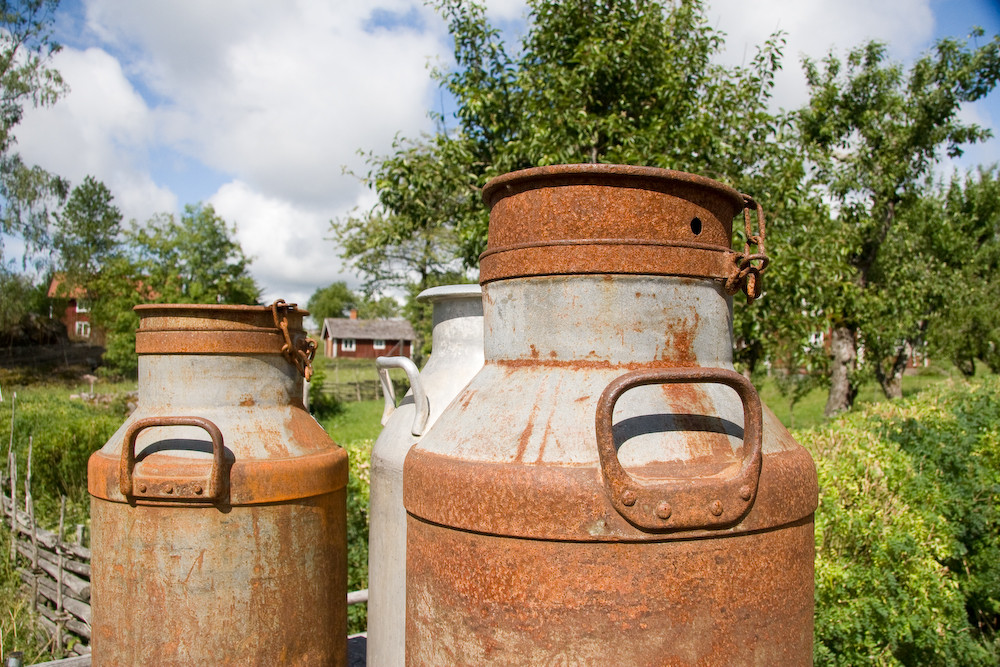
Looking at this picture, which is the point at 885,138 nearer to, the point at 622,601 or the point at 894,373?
the point at 894,373

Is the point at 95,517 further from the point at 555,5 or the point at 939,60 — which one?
the point at 939,60

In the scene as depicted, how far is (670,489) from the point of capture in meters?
1.54

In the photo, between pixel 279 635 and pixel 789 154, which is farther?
pixel 789 154

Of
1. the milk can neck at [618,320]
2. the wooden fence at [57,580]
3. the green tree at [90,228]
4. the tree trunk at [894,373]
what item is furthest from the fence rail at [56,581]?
the green tree at [90,228]

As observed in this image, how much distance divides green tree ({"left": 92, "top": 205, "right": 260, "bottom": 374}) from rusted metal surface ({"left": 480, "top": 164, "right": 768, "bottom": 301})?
19.7 m

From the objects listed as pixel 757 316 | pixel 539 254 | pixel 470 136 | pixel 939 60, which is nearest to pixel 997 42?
pixel 939 60

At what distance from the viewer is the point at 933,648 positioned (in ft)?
13.4

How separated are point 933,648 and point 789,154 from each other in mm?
3762

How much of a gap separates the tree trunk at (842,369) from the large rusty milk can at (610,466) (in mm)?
10420

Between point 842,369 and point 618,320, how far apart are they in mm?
10844

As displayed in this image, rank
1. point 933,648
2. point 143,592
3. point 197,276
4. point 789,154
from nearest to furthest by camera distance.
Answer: point 143,592 < point 933,648 < point 789,154 < point 197,276

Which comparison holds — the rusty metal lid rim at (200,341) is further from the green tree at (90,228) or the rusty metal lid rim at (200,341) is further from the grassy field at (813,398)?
the green tree at (90,228)

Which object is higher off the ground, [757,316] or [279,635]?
[757,316]

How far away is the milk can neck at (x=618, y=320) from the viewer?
181 cm
